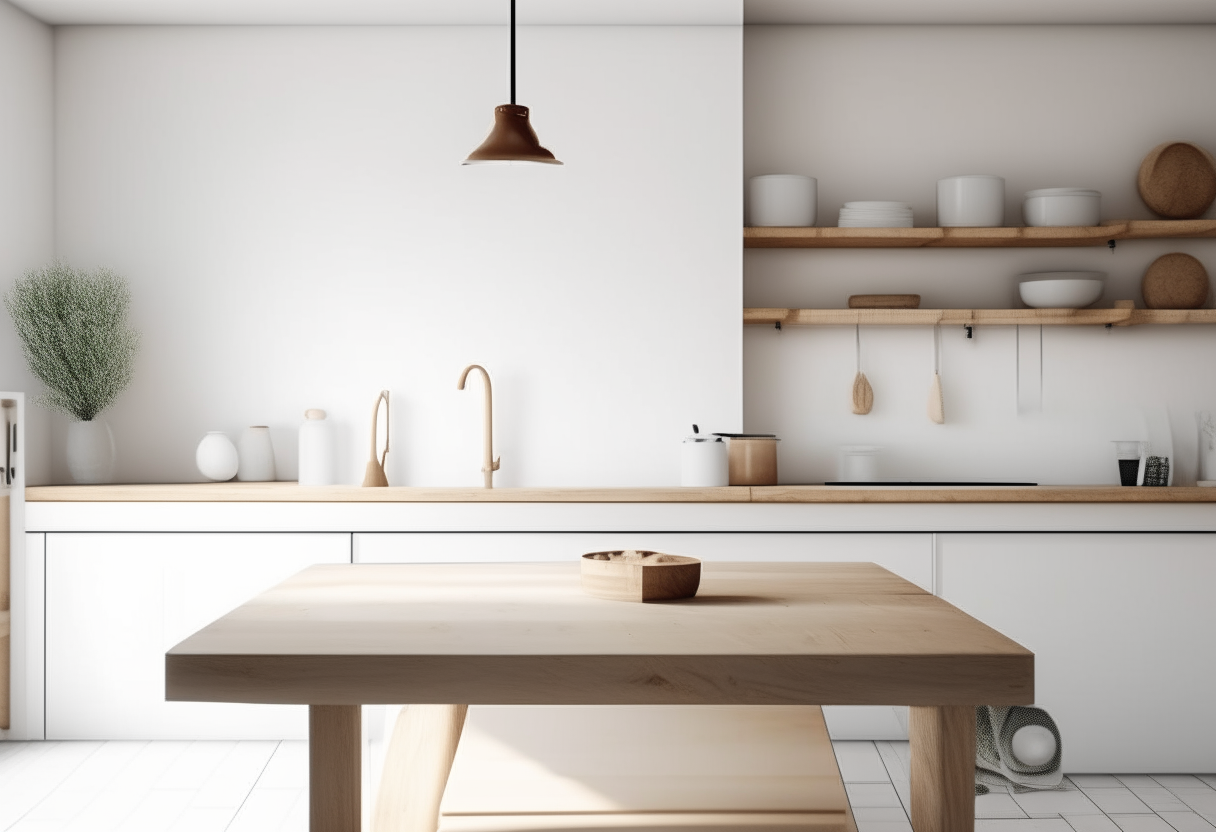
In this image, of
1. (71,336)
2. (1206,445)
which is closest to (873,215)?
(1206,445)

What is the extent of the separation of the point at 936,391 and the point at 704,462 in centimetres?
110

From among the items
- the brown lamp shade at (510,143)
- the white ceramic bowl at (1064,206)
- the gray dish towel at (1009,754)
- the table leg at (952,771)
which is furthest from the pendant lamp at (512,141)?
the white ceramic bowl at (1064,206)

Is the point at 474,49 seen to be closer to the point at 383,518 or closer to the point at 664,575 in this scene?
the point at 383,518

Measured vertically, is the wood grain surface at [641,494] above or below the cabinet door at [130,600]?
above

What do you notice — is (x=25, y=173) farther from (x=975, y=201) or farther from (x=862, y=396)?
(x=975, y=201)

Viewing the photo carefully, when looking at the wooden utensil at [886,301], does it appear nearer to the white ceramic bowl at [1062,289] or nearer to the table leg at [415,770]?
the white ceramic bowl at [1062,289]

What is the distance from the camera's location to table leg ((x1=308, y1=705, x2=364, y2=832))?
5.35ft

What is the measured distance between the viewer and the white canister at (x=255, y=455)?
157 inches

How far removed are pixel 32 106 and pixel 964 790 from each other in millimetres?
3957

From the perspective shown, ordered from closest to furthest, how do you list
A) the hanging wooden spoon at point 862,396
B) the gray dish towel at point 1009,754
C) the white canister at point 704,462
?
the gray dish towel at point 1009,754 < the white canister at point 704,462 < the hanging wooden spoon at point 862,396

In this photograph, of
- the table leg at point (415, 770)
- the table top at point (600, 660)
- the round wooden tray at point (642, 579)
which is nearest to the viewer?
the table top at point (600, 660)

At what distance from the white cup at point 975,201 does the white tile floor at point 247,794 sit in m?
1.99

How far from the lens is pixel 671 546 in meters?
3.52

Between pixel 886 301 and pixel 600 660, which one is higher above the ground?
pixel 886 301
